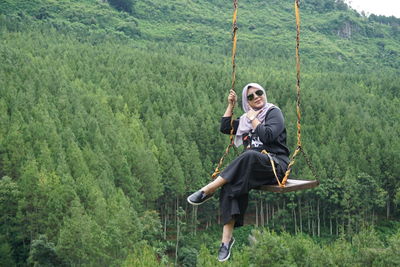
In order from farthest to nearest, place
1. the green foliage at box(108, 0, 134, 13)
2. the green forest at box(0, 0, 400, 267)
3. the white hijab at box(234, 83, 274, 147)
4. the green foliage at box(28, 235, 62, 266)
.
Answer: the green foliage at box(108, 0, 134, 13) < the green forest at box(0, 0, 400, 267) < the green foliage at box(28, 235, 62, 266) < the white hijab at box(234, 83, 274, 147)

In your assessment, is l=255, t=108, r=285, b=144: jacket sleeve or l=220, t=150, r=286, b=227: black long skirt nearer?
l=220, t=150, r=286, b=227: black long skirt

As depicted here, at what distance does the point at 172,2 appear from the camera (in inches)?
7608

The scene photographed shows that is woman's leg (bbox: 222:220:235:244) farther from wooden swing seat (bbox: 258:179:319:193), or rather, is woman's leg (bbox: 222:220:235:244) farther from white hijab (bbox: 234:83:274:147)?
white hijab (bbox: 234:83:274:147)

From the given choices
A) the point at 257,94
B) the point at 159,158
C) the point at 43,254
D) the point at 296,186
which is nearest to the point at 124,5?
the point at 159,158

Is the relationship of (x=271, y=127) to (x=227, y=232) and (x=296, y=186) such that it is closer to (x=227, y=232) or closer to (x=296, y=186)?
(x=296, y=186)

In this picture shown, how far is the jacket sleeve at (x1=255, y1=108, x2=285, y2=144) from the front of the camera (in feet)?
35.9

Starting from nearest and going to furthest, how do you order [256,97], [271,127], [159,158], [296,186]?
[296,186] < [271,127] < [256,97] < [159,158]

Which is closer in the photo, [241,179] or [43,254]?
[241,179]

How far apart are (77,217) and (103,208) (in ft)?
11.9

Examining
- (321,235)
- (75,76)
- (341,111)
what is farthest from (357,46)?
(321,235)

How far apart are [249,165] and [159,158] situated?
59.9 m

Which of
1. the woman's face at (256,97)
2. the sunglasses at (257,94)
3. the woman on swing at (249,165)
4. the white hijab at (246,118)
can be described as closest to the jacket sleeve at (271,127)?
the woman on swing at (249,165)

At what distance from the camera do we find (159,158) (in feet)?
231

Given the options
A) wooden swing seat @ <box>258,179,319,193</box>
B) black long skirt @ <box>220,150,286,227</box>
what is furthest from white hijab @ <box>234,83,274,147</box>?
wooden swing seat @ <box>258,179,319,193</box>
